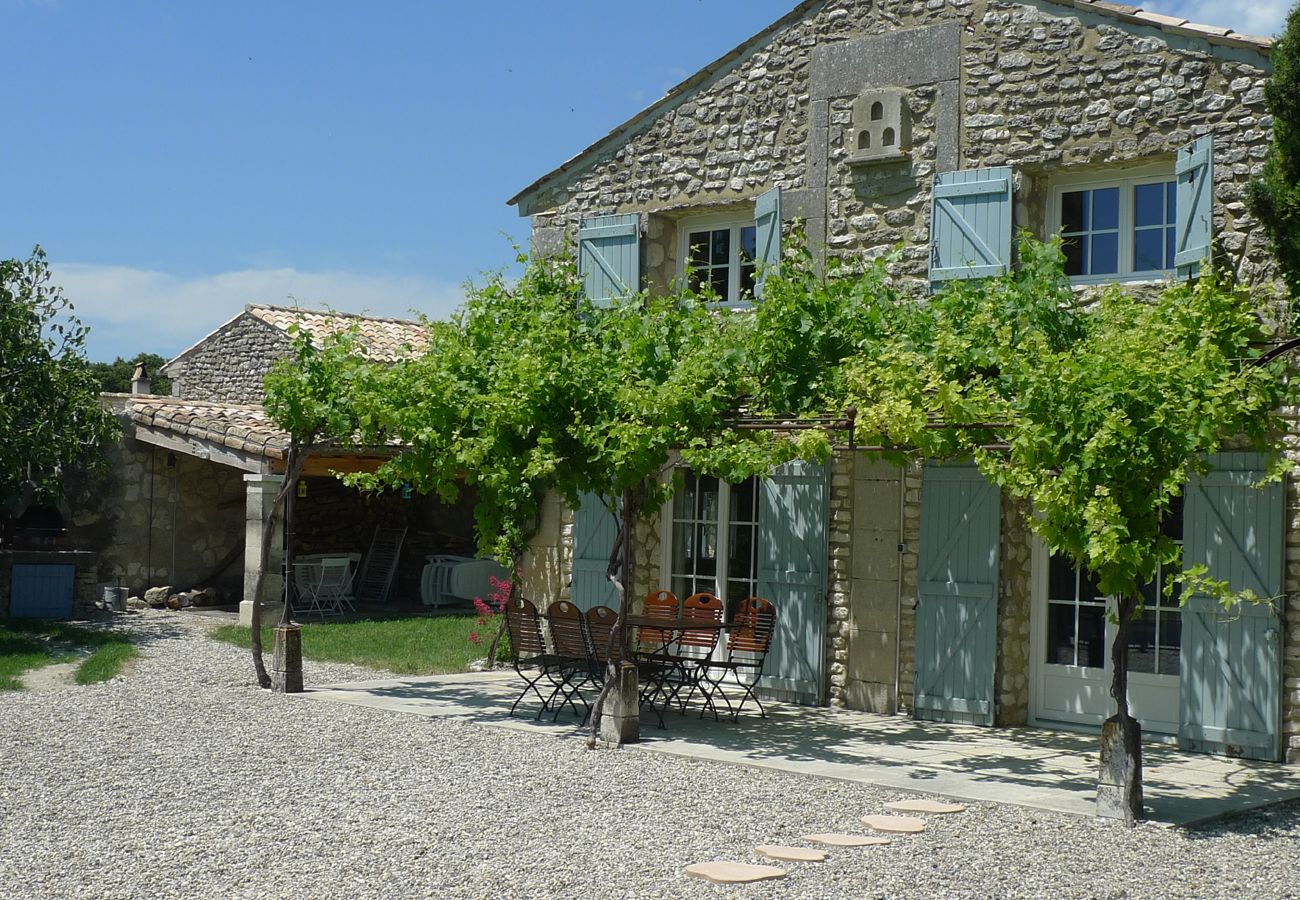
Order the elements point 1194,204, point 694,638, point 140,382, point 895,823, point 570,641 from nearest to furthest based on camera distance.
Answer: point 895,823, point 1194,204, point 570,641, point 694,638, point 140,382

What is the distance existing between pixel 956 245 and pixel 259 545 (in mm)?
8584

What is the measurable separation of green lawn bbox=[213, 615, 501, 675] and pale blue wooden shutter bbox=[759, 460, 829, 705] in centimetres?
320

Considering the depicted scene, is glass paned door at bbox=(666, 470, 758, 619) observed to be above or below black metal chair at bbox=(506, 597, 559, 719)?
above

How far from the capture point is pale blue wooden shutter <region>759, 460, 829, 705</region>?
10.0 m

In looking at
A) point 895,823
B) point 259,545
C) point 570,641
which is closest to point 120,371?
point 259,545

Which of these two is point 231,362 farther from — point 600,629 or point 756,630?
point 756,630

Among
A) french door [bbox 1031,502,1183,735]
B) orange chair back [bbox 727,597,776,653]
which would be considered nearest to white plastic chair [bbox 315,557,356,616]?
orange chair back [bbox 727,597,776,653]

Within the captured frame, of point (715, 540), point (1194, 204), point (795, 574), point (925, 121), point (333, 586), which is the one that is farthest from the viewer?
point (333, 586)

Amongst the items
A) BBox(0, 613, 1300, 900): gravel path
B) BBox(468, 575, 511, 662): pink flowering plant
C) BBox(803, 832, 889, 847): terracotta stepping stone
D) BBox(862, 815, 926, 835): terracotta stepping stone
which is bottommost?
BBox(0, 613, 1300, 900): gravel path

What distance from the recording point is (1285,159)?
7277 mm

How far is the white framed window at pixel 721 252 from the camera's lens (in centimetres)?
1076

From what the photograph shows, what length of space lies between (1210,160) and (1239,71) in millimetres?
610

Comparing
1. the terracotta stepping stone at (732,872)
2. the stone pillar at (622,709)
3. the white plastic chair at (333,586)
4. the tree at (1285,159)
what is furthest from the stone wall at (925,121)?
the white plastic chair at (333,586)

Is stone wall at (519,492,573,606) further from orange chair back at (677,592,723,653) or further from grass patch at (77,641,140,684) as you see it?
grass patch at (77,641,140,684)
